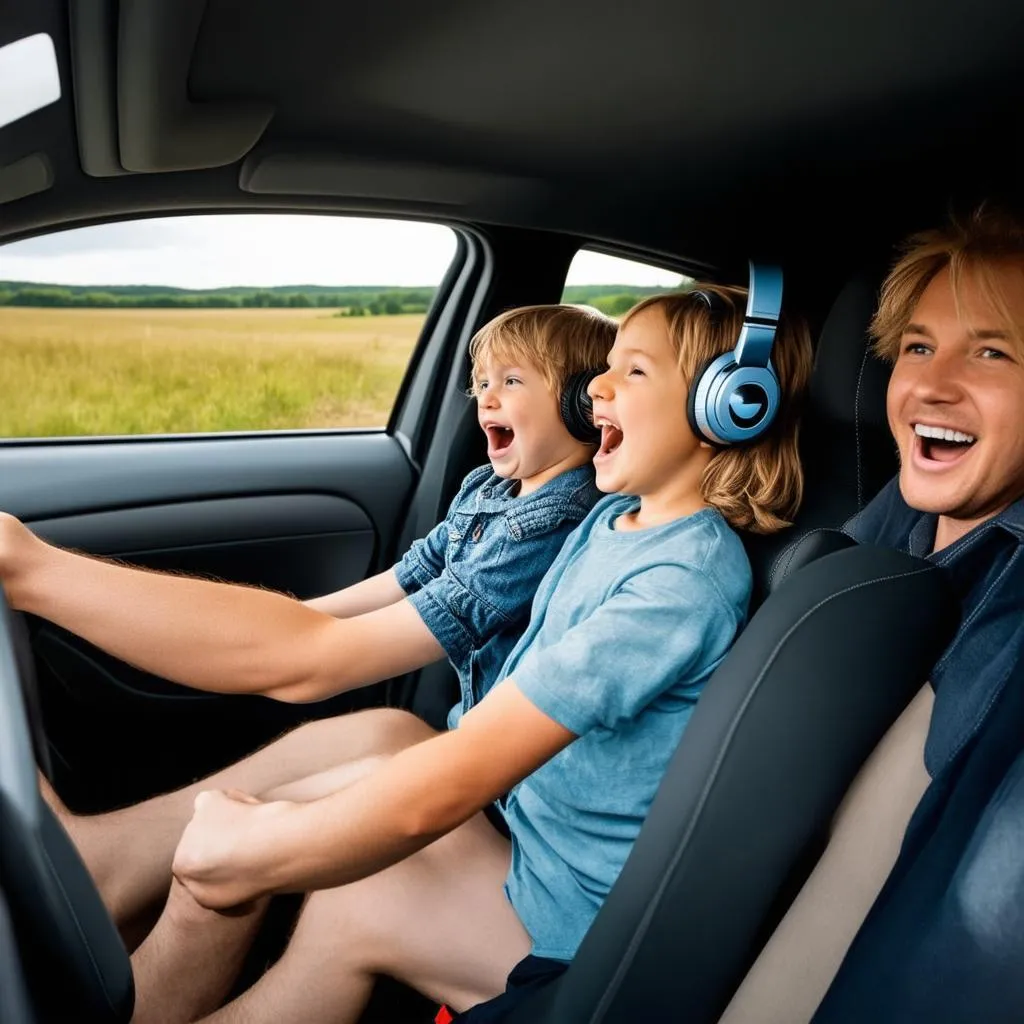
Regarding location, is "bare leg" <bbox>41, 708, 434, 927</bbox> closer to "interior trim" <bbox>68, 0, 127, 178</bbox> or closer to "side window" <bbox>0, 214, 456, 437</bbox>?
"side window" <bbox>0, 214, 456, 437</bbox>

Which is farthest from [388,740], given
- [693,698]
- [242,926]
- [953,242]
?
[953,242]

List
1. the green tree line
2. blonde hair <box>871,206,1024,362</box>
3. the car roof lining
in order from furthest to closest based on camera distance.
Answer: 1. the green tree line
2. blonde hair <box>871,206,1024,362</box>
3. the car roof lining

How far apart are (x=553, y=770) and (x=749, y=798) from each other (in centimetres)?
38

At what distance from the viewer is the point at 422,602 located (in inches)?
63.4

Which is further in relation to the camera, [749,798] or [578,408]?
[578,408]

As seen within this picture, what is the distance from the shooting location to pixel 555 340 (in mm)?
1672

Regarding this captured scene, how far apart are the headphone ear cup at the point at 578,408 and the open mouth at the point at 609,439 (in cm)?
15

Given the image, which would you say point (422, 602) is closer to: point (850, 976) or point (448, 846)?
point (448, 846)

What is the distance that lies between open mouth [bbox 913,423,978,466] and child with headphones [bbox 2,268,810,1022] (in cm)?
22

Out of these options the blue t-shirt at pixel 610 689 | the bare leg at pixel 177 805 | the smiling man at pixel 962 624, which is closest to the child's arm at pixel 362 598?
the bare leg at pixel 177 805

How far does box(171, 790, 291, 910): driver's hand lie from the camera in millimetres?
1116

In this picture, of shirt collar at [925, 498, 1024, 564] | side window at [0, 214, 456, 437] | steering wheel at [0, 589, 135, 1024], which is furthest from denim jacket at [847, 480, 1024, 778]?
side window at [0, 214, 456, 437]

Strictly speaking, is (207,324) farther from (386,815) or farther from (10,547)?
(386,815)

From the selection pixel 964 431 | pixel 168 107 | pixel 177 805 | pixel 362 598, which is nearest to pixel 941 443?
pixel 964 431
